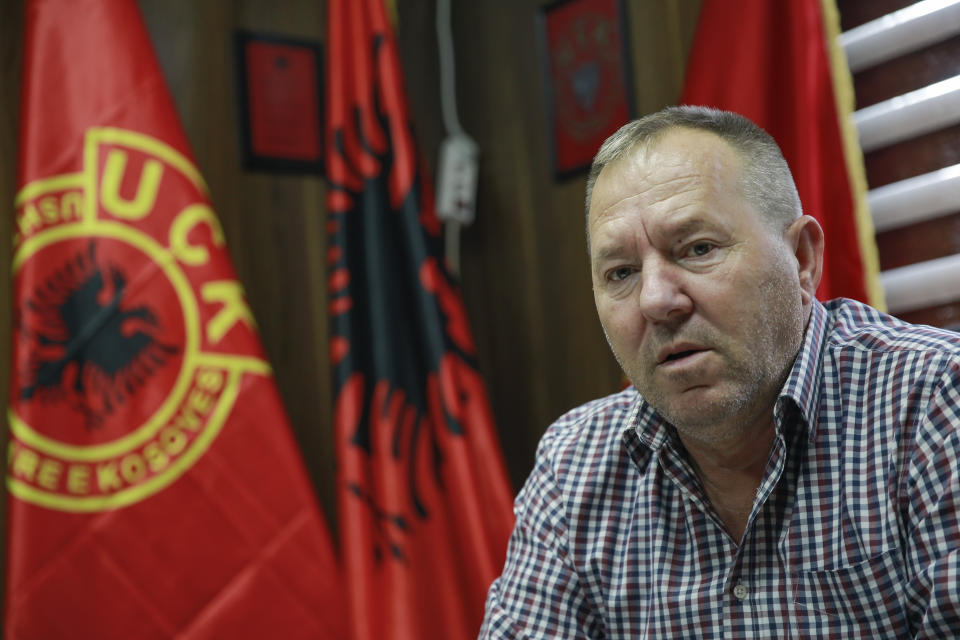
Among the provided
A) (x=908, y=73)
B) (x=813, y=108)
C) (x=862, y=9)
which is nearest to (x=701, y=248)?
(x=813, y=108)

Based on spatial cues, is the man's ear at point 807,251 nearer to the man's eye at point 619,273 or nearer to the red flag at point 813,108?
the man's eye at point 619,273

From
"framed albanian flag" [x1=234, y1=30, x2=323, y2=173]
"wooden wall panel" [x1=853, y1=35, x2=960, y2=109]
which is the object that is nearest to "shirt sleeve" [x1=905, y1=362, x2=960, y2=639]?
"wooden wall panel" [x1=853, y1=35, x2=960, y2=109]

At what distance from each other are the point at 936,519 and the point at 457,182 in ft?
5.76

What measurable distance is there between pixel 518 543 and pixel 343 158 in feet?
3.78

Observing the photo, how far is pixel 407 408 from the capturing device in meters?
2.17

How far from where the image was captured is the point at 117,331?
193cm

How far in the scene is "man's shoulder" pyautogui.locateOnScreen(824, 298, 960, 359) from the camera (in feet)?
3.89

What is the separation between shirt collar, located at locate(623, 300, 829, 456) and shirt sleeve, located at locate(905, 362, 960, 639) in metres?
0.14

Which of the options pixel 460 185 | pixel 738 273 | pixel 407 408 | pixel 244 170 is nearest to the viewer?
pixel 738 273

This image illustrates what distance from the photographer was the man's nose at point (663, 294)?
1.21 meters

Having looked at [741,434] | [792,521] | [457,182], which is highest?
[457,182]

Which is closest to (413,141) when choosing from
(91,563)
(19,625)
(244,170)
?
(244,170)

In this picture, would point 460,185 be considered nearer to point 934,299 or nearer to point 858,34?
point 858,34

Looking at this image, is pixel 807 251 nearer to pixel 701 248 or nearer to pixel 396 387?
pixel 701 248
